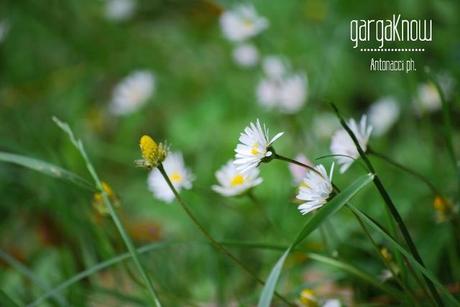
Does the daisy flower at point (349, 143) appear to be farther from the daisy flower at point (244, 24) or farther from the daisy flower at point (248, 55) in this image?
the daisy flower at point (248, 55)

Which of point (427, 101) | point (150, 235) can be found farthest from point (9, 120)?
point (427, 101)

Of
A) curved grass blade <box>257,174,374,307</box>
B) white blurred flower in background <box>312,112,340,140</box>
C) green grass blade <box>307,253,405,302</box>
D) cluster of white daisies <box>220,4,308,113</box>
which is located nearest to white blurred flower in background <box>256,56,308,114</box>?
cluster of white daisies <box>220,4,308,113</box>

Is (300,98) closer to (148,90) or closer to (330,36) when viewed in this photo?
(330,36)

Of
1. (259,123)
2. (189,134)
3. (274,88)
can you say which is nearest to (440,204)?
(259,123)

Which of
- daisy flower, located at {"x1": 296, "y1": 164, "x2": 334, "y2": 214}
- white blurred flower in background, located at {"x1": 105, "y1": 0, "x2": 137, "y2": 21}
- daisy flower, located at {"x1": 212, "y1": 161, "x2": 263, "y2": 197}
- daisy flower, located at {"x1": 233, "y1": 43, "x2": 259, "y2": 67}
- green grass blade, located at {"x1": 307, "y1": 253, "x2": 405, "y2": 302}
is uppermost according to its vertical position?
white blurred flower in background, located at {"x1": 105, "y1": 0, "x2": 137, "y2": 21}

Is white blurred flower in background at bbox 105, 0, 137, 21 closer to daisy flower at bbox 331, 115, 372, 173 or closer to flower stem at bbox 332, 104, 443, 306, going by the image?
daisy flower at bbox 331, 115, 372, 173

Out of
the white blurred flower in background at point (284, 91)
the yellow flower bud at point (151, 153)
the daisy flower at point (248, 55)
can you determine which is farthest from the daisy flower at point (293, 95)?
the yellow flower bud at point (151, 153)
